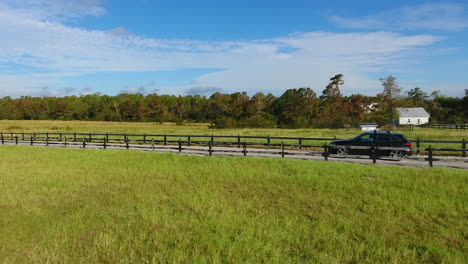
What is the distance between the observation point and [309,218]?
30.3 feet

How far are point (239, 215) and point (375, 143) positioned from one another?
12.0m

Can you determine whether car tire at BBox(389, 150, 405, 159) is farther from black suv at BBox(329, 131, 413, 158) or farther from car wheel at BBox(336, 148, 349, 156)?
car wheel at BBox(336, 148, 349, 156)

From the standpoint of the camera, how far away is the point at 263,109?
100 meters

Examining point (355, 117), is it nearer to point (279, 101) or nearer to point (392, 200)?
point (279, 101)

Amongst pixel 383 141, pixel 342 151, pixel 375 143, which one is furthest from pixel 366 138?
pixel 342 151

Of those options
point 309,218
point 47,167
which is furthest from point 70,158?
point 309,218

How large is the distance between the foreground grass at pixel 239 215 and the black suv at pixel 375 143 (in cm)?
424

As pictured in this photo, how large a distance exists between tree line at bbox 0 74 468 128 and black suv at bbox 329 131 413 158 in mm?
48493

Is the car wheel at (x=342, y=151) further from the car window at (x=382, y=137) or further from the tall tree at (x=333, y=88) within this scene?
the tall tree at (x=333, y=88)

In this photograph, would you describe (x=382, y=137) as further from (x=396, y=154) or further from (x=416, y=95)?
(x=416, y=95)

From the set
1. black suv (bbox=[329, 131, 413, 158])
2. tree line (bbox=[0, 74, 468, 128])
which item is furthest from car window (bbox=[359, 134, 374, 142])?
tree line (bbox=[0, 74, 468, 128])

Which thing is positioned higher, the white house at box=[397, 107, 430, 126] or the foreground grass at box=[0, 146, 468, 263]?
the white house at box=[397, 107, 430, 126]

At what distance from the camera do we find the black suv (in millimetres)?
19062

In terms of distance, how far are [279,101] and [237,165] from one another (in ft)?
269
